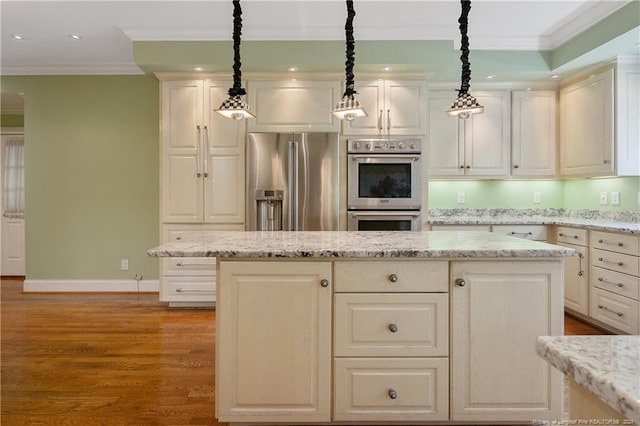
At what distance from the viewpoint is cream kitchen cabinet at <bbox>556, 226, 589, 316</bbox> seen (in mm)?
3223

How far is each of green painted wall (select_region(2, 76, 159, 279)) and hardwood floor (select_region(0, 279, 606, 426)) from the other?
60 centimetres

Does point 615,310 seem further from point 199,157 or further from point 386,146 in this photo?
point 199,157

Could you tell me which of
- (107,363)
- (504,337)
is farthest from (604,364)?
(107,363)

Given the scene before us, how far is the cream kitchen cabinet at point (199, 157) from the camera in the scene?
3.74 metres

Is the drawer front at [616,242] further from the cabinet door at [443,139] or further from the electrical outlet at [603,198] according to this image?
the cabinet door at [443,139]

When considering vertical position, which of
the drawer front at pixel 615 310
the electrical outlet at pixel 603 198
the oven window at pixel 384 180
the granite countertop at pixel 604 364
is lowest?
the drawer front at pixel 615 310

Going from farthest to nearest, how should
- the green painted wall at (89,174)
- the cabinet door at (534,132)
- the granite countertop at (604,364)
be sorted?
the green painted wall at (89,174)
the cabinet door at (534,132)
the granite countertop at (604,364)

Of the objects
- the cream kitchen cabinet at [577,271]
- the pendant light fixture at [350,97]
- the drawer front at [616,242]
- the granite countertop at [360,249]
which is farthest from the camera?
the cream kitchen cabinet at [577,271]

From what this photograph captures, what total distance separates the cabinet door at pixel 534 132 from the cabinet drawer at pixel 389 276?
2921 mm

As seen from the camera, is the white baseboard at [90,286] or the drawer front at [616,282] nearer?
the drawer front at [616,282]

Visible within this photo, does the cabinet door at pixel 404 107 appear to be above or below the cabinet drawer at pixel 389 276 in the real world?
above

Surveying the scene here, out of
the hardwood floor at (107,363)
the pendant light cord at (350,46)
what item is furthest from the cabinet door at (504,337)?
the hardwood floor at (107,363)

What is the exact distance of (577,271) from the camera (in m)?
3.31

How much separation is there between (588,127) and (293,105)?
2.88 m
